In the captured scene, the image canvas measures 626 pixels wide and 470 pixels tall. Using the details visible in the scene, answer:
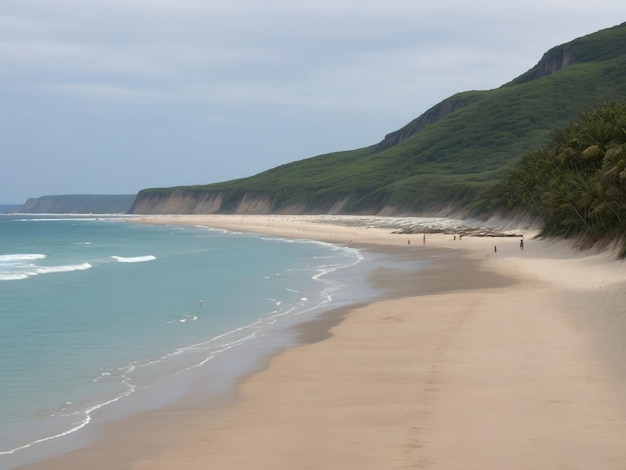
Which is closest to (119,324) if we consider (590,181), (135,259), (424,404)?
(424,404)

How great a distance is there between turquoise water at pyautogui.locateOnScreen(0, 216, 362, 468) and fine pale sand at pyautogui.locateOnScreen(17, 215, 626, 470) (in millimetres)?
2077

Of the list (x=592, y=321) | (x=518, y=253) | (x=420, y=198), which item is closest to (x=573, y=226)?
(x=518, y=253)

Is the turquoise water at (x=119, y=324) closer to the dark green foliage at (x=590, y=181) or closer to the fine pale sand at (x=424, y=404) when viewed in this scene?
the fine pale sand at (x=424, y=404)

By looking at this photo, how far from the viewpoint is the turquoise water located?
16.0 m

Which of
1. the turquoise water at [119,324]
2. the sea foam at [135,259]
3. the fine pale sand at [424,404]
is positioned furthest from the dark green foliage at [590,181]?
the sea foam at [135,259]

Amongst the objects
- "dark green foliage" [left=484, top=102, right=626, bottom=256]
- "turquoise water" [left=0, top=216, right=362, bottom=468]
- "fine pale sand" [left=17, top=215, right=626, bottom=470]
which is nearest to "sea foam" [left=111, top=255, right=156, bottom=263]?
"turquoise water" [left=0, top=216, right=362, bottom=468]

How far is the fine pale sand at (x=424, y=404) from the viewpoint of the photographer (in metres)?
11.3

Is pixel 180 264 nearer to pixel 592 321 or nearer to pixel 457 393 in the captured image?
pixel 592 321

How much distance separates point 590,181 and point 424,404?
126 ft

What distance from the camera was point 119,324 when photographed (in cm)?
2852

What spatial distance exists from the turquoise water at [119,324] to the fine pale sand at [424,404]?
208 cm

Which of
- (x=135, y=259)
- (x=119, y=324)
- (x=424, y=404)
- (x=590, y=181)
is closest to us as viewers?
(x=424, y=404)

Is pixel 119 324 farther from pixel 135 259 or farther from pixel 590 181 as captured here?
pixel 135 259

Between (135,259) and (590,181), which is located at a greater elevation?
(590,181)
